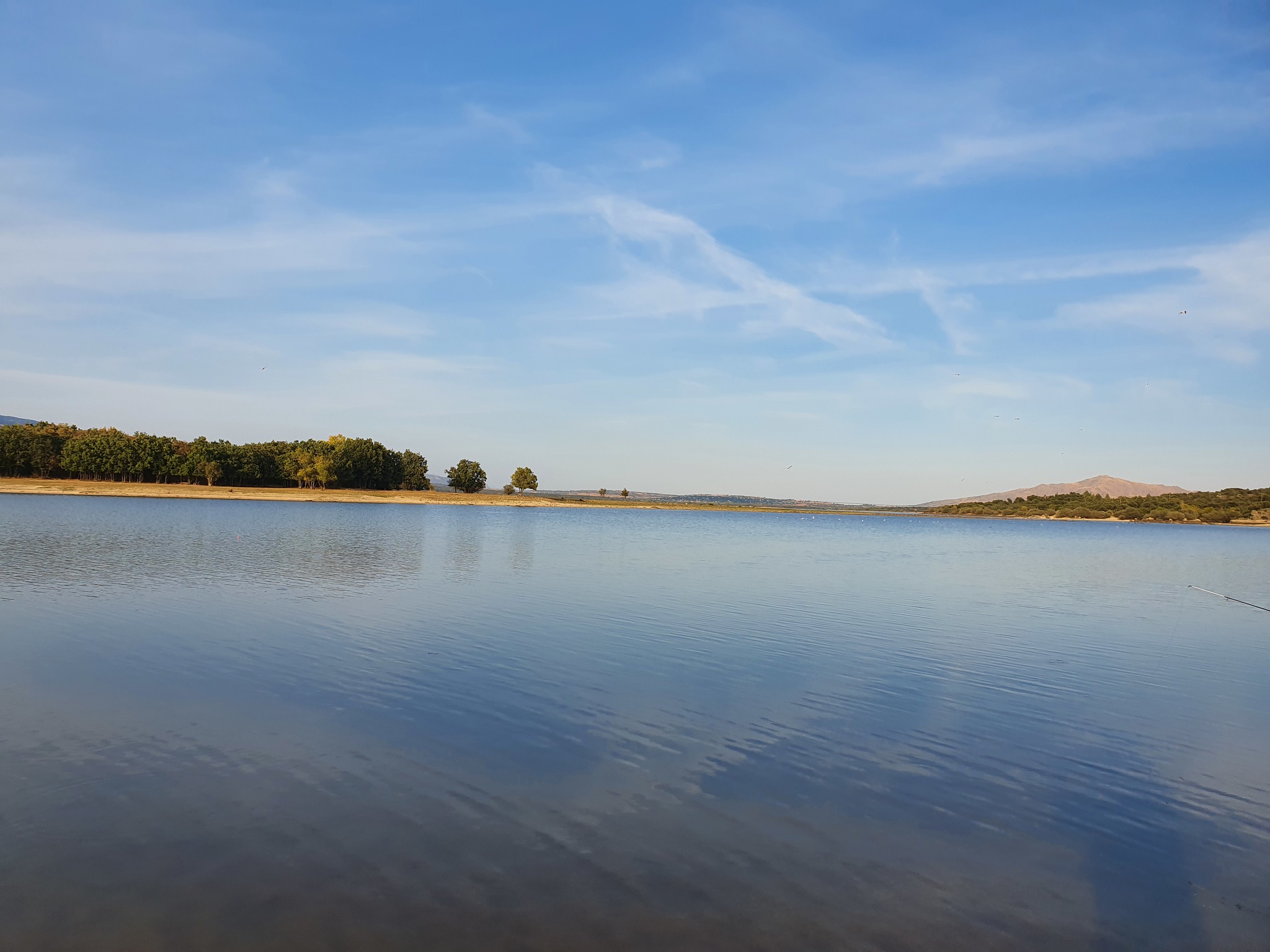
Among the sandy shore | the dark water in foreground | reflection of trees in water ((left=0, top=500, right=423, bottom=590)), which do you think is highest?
the sandy shore

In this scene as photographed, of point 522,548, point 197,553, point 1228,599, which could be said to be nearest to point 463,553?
point 522,548

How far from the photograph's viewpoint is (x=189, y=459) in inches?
5738

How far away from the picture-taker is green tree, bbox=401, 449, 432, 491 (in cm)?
19088

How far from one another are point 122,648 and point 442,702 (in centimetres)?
823

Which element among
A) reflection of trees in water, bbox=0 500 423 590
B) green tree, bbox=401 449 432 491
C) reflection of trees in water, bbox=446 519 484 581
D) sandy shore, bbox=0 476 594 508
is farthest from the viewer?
green tree, bbox=401 449 432 491

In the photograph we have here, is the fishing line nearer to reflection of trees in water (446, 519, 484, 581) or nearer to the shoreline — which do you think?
reflection of trees in water (446, 519, 484, 581)

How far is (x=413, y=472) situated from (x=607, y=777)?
188691 mm

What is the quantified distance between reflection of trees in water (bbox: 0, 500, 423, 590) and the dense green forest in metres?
84.7

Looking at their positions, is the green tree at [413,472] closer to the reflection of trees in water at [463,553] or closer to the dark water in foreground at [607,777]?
the reflection of trees in water at [463,553]

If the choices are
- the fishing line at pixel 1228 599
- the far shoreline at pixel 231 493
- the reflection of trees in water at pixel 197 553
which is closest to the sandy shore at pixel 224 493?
the far shoreline at pixel 231 493

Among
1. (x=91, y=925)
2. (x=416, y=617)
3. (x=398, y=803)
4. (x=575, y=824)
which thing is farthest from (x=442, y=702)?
(x=416, y=617)

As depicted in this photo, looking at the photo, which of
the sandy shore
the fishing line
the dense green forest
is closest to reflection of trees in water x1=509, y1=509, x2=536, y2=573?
the fishing line

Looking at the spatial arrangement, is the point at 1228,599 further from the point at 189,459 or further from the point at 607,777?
the point at 189,459

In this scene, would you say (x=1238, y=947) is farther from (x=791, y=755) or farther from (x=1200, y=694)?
(x=1200, y=694)
